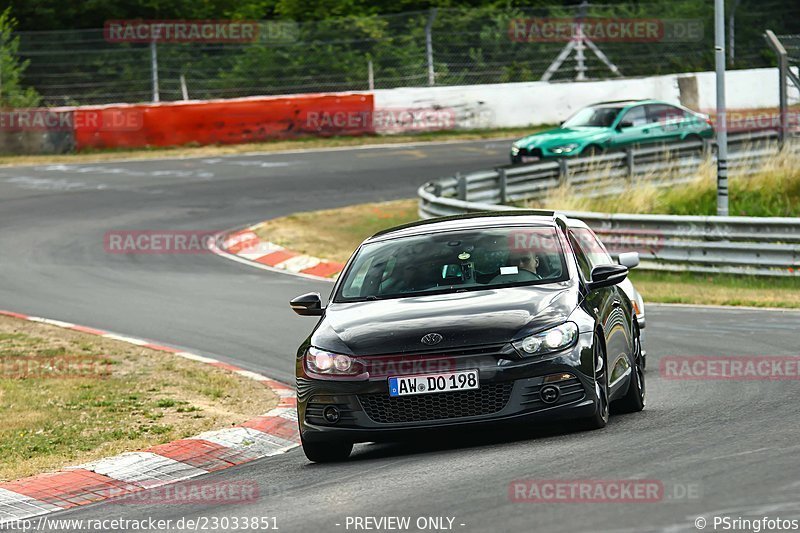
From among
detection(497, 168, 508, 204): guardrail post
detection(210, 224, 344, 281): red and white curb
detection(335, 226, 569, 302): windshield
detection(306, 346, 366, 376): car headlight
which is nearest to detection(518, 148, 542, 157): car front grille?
detection(497, 168, 508, 204): guardrail post

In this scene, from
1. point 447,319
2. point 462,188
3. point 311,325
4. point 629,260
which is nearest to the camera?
point 447,319

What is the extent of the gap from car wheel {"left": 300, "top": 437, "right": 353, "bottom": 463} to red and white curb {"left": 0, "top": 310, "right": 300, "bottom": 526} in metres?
0.85

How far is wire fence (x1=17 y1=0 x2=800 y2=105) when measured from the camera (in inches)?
1352

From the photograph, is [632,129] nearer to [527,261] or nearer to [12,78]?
[12,78]

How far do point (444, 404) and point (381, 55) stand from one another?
2808 centimetres

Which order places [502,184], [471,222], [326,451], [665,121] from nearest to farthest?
1. [326,451]
2. [471,222]
3. [502,184]
4. [665,121]

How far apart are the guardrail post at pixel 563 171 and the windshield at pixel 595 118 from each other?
13.4 feet

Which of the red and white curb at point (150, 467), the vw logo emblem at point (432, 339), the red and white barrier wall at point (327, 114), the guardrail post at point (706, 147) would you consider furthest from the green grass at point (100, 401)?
the red and white barrier wall at point (327, 114)

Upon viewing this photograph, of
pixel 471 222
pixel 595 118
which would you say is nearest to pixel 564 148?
pixel 595 118

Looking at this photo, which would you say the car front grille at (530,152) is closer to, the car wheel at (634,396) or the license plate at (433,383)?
the car wheel at (634,396)

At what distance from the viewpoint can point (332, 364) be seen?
843cm

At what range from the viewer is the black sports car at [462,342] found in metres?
8.13

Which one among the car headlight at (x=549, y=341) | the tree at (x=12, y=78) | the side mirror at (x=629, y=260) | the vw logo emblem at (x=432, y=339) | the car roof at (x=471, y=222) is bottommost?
the car headlight at (x=549, y=341)

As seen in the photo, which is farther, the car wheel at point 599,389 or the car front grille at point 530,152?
the car front grille at point 530,152
